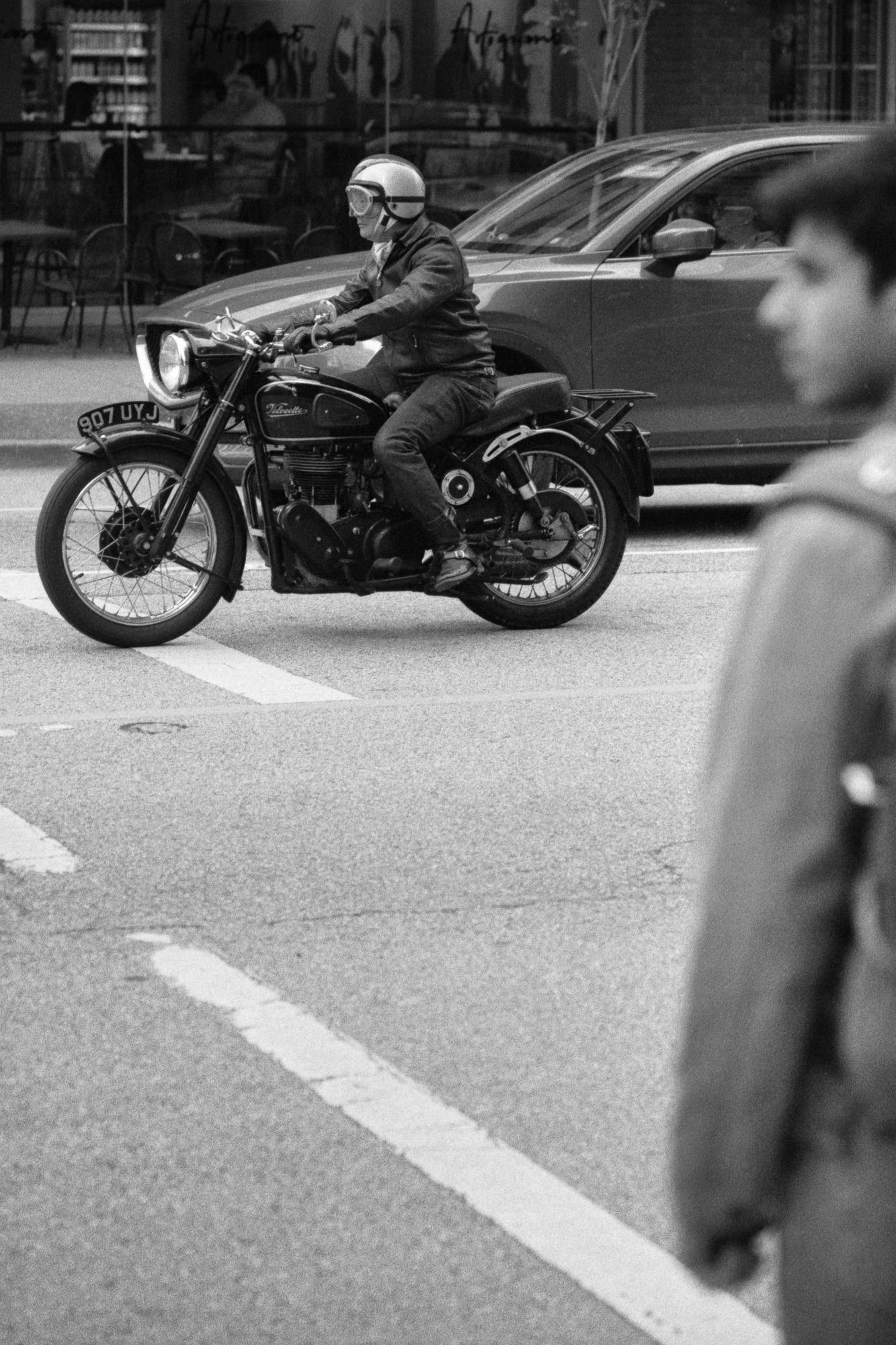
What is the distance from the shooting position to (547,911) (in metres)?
5.41

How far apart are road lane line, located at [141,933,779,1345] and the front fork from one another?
3.52 metres

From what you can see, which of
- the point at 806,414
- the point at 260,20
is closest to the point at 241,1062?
the point at 806,414

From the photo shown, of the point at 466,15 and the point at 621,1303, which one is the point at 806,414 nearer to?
the point at 621,1303

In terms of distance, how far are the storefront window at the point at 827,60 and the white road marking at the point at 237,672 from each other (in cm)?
1383

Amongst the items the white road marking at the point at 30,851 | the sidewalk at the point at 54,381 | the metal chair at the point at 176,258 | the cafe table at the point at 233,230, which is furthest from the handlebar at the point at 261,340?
the cafe table at the point at 233,230

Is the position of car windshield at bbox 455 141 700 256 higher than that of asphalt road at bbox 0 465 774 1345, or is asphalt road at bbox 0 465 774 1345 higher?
car windshield at bbox 455 141 700 256

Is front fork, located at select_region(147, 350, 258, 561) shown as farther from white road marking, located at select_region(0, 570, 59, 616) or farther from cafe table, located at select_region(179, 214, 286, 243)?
cafe table, located at select_region(179, 214, 286, 243)

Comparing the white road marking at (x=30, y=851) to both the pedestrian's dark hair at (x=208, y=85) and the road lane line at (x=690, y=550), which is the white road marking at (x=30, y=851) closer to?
the road lane line at (x=690, y=550)

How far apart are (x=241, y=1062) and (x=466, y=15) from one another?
17329 millimetres

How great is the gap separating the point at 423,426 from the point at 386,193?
0.84m

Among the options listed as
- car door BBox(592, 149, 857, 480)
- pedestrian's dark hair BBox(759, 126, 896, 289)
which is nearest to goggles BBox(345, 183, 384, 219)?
car door BBox(592, 149, 857, 480)

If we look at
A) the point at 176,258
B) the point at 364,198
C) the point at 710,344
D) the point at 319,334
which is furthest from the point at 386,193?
the point at 176,258

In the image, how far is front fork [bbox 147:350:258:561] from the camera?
823cm

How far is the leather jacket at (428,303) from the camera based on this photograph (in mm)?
8250
